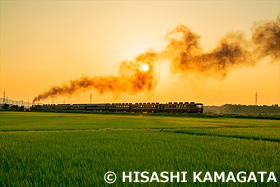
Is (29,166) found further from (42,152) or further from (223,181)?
(223,181)

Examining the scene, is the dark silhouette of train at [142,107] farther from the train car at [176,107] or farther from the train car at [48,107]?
the train car at [48,107]

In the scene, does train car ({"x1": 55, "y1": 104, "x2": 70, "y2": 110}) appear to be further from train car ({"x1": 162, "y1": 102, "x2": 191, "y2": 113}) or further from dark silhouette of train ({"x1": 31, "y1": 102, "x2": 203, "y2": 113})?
train car ({"x1": 162, "y1": 102, "x2": 191, "y2": 113})

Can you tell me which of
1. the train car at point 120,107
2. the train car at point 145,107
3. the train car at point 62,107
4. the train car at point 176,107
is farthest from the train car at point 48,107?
the train car at point 176,107

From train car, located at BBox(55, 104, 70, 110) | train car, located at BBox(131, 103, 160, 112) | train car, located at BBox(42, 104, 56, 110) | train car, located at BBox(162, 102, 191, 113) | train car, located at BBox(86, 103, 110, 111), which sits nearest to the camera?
train car, located at BBox(162, 102, 191, 113)

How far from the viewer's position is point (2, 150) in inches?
407

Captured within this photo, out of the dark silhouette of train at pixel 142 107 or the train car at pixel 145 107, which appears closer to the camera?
the dark silhouette of train at pixel 142 107

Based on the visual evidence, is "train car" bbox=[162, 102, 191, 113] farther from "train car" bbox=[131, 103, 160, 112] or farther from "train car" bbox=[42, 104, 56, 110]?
"train car" bbox=[42, 104, 56, 110]

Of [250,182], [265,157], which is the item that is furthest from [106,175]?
[265,157]

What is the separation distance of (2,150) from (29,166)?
369 centimetres

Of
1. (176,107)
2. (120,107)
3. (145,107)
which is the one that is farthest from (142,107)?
(176,107)

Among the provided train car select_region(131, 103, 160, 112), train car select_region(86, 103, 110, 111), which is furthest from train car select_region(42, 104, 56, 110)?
train car select_region(131, 103, 160, 112)

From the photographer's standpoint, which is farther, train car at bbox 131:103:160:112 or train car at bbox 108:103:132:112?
train car at bbox 108:103:132:112

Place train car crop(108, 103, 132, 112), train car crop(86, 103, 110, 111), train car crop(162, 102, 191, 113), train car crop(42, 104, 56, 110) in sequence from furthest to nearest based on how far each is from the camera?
train car crop(42, 104, 56, 110) → train car crop(86, 103, 110, 111) → train car crop(108, 103, 132, 112) → train car crop(162, 102, 191, 113)

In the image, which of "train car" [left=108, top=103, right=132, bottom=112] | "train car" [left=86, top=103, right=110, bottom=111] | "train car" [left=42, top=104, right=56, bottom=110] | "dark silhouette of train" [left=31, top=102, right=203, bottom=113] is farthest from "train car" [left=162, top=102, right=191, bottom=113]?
"train car" [left=42, top=104, right=56, bottom=110]
